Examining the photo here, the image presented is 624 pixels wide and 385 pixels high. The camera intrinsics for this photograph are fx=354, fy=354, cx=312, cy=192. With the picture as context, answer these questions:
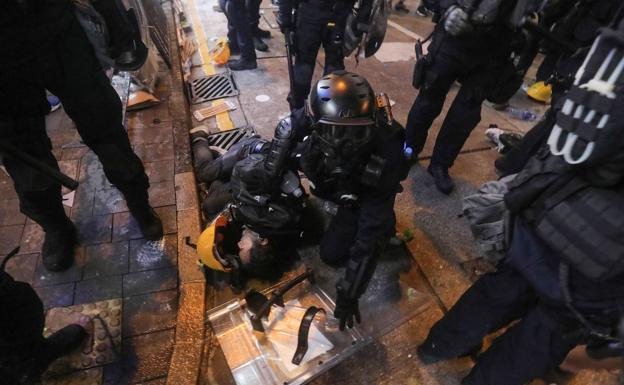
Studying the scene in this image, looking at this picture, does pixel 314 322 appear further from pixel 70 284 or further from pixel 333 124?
pixel 70 284

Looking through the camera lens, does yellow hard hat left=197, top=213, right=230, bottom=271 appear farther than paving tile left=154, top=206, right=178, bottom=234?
No

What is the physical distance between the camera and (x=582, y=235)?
1152mm

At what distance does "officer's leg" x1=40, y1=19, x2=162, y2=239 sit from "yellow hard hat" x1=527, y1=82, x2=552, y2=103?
4.65 m

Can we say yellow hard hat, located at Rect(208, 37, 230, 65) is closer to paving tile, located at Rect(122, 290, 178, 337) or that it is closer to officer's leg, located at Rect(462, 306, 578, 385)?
paving tile, located at Rect(122, 290, 178, 337)

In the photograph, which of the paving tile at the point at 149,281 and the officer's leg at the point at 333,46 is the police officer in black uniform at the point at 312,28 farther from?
the paving tile at the point at 149,281

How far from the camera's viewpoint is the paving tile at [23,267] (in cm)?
215

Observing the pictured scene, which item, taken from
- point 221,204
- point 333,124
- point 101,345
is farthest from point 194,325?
point 333,124

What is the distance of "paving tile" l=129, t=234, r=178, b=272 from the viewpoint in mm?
2279

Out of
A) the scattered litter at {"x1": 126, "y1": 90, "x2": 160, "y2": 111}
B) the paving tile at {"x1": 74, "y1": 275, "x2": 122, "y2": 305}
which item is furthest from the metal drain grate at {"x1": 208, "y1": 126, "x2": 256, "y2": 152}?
the paving tile at {"x1": 74, "y1": 275, "x2": 122, "y2": 305}

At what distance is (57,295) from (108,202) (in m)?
0.75

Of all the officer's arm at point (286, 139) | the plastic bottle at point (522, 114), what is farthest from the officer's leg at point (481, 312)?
the plastic bottle at point (522, 114)

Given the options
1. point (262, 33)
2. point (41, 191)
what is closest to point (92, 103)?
point (41, 191)

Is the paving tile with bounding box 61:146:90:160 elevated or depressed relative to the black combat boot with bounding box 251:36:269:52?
depressed

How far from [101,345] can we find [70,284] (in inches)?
19.4
